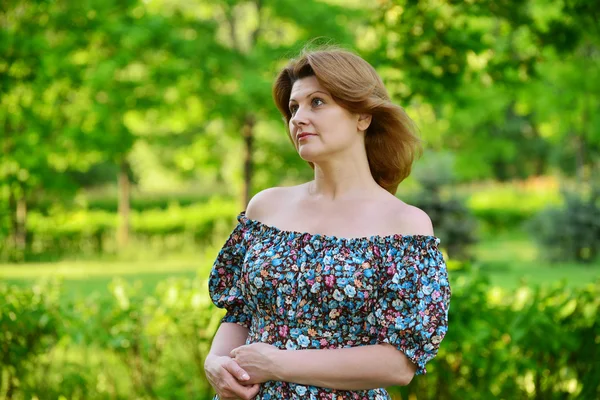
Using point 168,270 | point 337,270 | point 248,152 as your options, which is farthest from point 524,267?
point 337,270

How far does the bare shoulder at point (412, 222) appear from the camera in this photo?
85.8 inches

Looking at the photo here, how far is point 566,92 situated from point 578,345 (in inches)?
548

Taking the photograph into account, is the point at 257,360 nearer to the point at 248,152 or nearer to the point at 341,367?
the point at 341,367

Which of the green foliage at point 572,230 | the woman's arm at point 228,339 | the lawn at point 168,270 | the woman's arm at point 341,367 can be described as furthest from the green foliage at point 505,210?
the woman's arm at point 341,367

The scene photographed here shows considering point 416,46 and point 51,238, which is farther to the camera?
point 51,238

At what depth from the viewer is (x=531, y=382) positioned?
4.38 m

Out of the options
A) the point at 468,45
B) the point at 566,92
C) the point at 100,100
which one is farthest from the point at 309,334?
the point at 566,92

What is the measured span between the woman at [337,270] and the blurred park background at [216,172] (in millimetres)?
414

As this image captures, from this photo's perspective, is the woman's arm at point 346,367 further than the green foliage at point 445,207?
No

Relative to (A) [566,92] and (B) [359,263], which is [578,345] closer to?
(B) [359,263]

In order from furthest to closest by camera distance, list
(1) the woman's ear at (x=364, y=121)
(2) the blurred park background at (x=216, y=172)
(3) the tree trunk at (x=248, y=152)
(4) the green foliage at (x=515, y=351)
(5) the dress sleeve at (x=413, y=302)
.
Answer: (3) the tree trunk at (x=248, y=152), (2) the blurred park background at (x=216, y=172), (4) the green foliage at (x=515, y=351), (1) the woman's ear at (x=364, y=121), (5) the dress sleeve at (x=413, y=302)

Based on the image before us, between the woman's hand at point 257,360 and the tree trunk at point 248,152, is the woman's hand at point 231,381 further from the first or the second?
the tree trunk at point 248,152

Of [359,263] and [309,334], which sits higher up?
[359,263]

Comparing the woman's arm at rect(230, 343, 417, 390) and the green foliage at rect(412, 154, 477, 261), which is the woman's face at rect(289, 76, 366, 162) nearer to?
the woman's arm at rect(230, 343, 417, 390)
